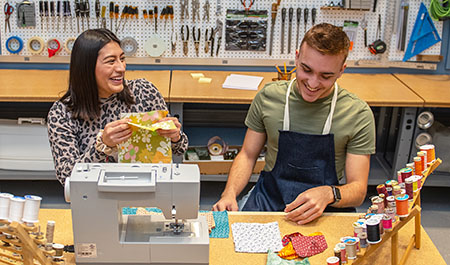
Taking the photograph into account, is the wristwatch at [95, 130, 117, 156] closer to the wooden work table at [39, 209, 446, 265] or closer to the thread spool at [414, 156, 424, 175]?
the wooden work table at [39, 209, 446, 265]

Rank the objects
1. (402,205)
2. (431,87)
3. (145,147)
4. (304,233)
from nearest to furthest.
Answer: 1. (402,205)
2. (304,233)
3. (145,147)
4. (431,87)

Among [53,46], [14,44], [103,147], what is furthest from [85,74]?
[14,44]

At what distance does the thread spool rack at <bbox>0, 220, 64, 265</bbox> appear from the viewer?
1.57 metres

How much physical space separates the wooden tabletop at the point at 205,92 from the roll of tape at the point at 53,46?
0.90 meters

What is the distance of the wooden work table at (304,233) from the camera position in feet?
6.28

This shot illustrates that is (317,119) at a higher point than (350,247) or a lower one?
higher

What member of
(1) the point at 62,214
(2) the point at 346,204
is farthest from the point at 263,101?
(1) the point at 62,214

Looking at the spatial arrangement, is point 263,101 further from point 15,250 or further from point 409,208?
point 15,250

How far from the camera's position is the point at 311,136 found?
244 cm

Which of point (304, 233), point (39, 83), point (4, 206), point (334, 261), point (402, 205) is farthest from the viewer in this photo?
point (39, 83)

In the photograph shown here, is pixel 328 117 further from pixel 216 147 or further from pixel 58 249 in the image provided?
pixel 216 147

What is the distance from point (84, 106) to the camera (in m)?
2.52

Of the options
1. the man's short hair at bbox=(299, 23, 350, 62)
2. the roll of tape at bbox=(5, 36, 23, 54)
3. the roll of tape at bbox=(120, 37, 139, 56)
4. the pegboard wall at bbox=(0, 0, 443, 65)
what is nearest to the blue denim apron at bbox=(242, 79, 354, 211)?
the man's short hair at bbox=(299, 23, 350, 62)

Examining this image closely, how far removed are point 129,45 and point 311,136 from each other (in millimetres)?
2192
